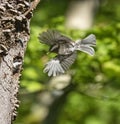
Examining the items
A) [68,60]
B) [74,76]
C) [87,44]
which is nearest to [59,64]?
[68,60]

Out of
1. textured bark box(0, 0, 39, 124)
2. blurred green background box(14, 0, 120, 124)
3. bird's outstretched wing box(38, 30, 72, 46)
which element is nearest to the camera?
textured bark box(0, 0, 39, 124)

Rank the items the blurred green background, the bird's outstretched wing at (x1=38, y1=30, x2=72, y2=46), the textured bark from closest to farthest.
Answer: the textured bark < the bird's outstretched wing at (x1=38, y1=30, x2=72, y2=46) < the blurred green background

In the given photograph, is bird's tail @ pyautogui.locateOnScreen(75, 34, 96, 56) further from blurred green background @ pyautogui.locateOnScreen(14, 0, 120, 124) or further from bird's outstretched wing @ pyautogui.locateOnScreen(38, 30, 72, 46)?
blurred green background @ pyautogui.locateOnScreen(14, 0, 120, 124)

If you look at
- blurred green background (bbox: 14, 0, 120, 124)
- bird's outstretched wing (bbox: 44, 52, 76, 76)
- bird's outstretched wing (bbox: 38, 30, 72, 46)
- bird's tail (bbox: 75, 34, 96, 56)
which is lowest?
blurred green background (bbox: 14, 0, 120, 124)

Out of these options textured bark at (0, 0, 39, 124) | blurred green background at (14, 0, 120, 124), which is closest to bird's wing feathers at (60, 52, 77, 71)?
textured bark at (0, 0, 39, 124)

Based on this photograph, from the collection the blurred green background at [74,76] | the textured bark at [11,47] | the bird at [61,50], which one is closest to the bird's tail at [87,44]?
the bird at [61,50]

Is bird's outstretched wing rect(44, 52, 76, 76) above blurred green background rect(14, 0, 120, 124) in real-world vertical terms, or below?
above

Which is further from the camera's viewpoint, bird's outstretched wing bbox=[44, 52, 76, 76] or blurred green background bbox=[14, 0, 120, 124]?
blurred green background bbox=[14, 0, 120, 124]
